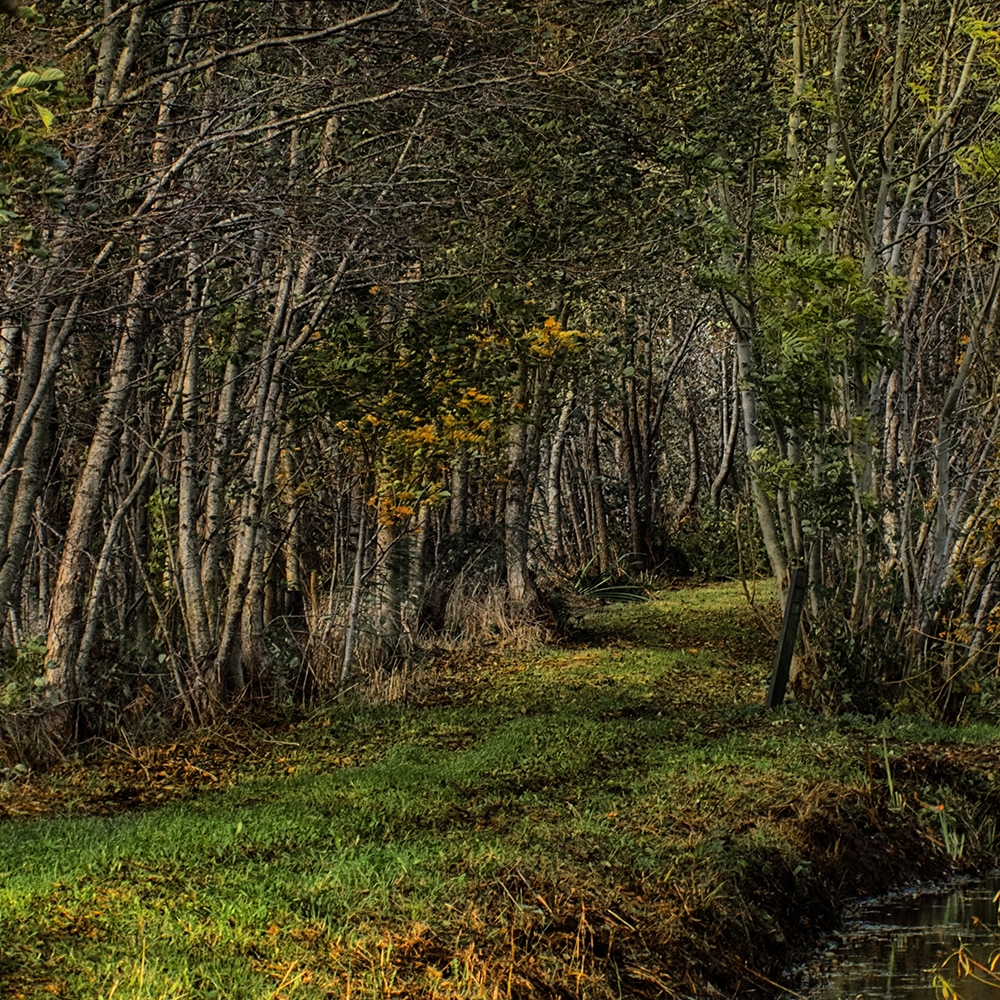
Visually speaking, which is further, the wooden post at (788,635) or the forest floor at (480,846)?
the wooden post at (788,635)

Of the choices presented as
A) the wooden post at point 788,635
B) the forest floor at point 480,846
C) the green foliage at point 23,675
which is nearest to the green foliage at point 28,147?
the forest floor at point 480,846

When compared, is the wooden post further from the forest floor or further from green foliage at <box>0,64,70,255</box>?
green foliage at <box>0,64,70,255</box>

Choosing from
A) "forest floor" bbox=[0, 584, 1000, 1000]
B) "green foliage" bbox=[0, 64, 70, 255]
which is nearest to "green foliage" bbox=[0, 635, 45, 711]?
"forest floor" bbox=[0, 584, 1000, 1000]

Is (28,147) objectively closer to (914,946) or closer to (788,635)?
(914,946)

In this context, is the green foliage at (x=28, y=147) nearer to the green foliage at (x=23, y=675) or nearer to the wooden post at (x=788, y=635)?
the green foliage at (x=23, y=675)

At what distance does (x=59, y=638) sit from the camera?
9891 mm

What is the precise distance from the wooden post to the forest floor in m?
0.22

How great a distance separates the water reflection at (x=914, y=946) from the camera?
653cm

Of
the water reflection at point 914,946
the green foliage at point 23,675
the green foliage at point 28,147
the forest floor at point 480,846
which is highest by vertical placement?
the green foliage at point 28,147

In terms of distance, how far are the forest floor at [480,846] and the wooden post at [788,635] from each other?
22cm

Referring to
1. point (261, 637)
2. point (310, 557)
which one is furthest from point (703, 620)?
point (261, 637)

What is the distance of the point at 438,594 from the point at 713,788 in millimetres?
8096

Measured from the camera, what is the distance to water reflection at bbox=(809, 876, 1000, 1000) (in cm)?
653

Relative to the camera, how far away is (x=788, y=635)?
11.6m
